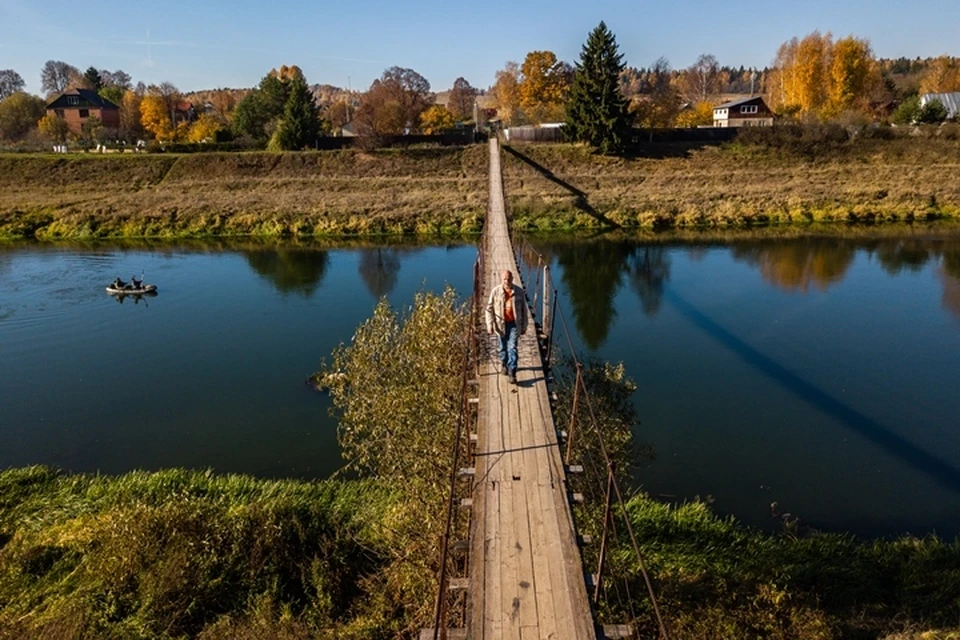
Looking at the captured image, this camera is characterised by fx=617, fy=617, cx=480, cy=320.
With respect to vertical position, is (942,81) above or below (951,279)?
above

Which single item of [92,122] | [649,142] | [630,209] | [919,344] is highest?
[92,122]

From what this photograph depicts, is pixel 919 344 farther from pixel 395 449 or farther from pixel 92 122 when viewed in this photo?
pixel 92 122

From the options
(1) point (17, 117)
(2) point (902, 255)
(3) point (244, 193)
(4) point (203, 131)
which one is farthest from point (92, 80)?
(2) point (902, 255)

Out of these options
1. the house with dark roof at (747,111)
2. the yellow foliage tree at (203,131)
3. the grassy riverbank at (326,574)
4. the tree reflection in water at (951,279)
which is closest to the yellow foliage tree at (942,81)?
the house with dark roof at (747,111)

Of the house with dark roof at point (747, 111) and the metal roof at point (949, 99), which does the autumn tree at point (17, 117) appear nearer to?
the house with dark roof at point (747, 111)

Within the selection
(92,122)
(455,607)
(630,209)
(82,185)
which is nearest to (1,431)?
(455,607)

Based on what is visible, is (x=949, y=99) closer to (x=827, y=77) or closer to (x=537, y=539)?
(x=827, y=77)

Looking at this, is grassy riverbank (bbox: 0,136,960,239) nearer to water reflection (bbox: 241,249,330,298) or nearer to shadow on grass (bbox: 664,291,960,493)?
water reflection (bbox: 241,249,330,298)
